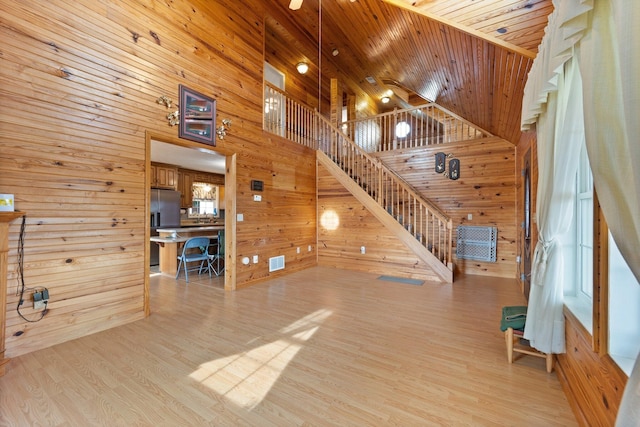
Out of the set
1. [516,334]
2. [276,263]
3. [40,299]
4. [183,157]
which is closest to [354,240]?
[276,263]

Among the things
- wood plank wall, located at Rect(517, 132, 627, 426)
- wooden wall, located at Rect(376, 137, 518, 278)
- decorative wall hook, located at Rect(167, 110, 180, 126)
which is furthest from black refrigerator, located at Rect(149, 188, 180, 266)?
wood plank wall, located at Rect(517, 132, 627, 426)

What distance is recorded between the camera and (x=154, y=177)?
253 inches

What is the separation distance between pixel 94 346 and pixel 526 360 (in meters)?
3.79

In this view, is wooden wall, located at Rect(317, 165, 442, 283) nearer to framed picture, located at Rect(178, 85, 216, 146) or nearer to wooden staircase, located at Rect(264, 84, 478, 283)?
wooden staircase, located at Rect(264, 84, 478, 283)

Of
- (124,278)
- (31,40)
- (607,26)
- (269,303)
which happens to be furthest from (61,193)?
(607,26)

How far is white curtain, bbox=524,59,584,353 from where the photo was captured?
64.0 inches

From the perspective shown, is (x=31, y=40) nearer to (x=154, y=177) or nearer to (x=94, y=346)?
(x=94, y=346)

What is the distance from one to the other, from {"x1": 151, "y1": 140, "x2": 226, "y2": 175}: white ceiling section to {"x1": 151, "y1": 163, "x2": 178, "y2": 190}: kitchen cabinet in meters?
0.16

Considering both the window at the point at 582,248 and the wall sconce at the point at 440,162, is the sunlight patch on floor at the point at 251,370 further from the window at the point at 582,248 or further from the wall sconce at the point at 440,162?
the wall sconce at the point at 440,162

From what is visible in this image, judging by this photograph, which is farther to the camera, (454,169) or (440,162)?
(440,162)

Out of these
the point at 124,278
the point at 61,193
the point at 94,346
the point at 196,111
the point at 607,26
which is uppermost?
the point at 196,111

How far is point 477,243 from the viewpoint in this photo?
5.27 meters

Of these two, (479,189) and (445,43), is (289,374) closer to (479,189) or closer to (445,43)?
(445,43)

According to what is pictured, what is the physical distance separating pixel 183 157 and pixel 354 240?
4.21m
